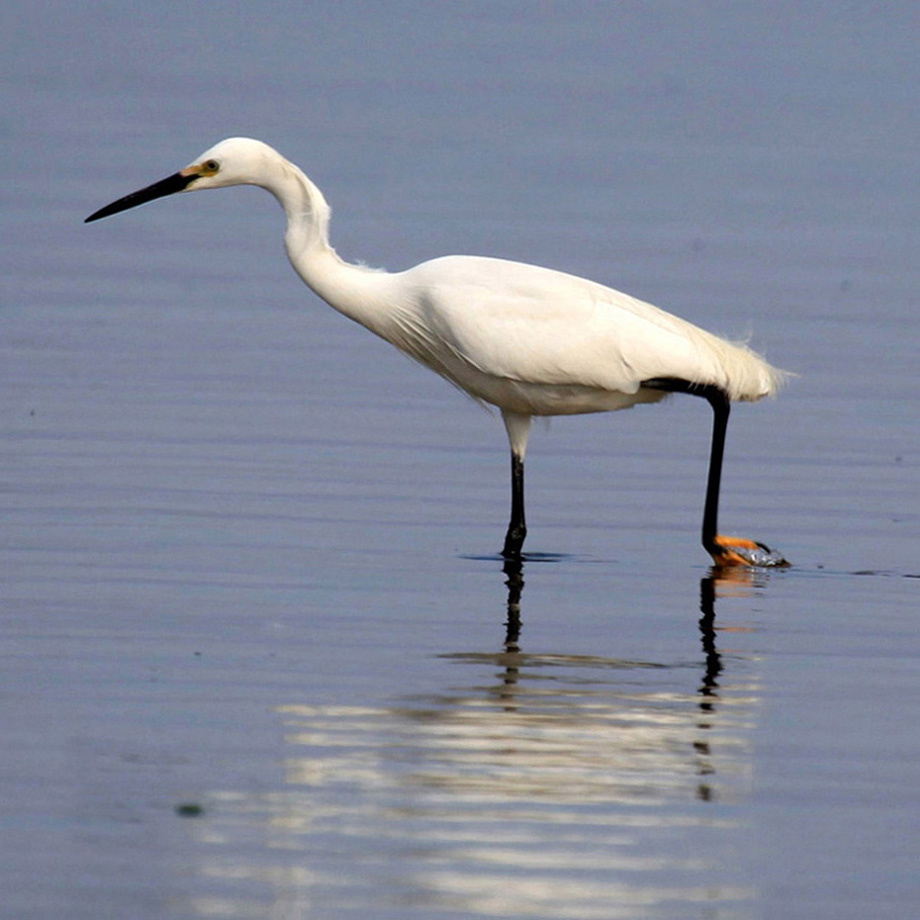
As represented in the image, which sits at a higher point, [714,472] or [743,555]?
[714,472]

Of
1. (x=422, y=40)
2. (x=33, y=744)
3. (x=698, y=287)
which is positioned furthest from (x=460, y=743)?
(x=422, y=40)

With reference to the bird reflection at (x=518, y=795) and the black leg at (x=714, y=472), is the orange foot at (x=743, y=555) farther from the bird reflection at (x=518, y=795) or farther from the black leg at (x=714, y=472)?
the bird reflection at (x=518, y=795)

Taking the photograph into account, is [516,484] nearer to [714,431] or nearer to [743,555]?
[714,431]

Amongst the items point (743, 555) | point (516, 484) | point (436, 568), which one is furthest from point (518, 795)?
point (516, 484)

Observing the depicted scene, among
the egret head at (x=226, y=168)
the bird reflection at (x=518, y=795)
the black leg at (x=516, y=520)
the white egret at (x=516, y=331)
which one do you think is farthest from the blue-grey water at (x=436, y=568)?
the egret head at (x=226, y=168)

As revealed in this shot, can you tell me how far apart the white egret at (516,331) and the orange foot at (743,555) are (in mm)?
144

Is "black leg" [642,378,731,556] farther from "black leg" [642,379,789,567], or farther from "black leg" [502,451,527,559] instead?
"black leg" [502,451,527,559]

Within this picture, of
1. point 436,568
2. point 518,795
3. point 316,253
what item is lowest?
point 518,795

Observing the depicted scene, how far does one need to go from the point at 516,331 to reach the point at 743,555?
1.49 metres

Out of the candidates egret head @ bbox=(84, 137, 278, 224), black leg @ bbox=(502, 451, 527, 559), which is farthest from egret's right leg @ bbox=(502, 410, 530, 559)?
egret head @ bbox=(84, 137, 278, 224)

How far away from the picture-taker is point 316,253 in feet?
37.2

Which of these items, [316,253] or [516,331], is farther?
[316,253]

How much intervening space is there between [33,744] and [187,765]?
49 centimetres

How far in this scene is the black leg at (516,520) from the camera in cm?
1048
